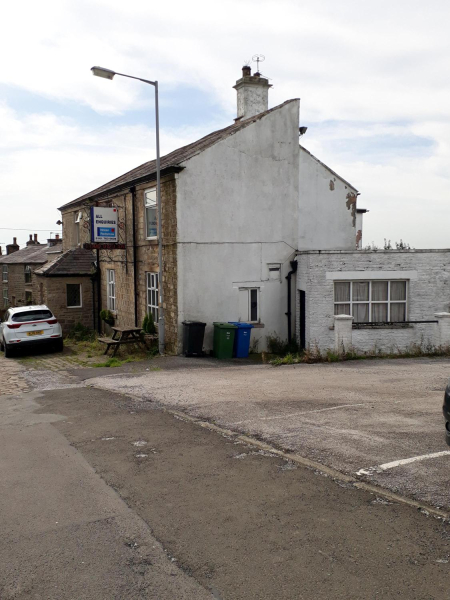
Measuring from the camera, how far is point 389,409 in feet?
29.7

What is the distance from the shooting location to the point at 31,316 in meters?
19.2

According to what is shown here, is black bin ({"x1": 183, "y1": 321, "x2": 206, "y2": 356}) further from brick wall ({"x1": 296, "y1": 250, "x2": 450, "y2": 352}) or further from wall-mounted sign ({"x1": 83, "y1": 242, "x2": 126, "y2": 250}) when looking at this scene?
wall-mounted sign ({"x1": 83, "y1": 242, "x2": 126, "y2": 250})

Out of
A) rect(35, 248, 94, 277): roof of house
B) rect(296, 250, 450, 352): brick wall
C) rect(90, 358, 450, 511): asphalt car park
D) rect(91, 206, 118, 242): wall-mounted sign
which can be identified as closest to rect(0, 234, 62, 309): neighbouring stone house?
rect(35, 248, 94, 277): roof of house

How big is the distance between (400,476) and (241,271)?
12769mm

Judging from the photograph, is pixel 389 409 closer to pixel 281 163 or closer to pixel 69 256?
pixel 281 163

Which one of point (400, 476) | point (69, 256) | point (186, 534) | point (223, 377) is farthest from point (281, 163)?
point (186, 534)

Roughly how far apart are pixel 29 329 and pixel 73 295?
19.9 feet

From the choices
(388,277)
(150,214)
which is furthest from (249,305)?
(150,214)

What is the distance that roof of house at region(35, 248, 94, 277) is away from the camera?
24.1 metres

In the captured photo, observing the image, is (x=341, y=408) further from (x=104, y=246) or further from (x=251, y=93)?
(x=251, y=93)

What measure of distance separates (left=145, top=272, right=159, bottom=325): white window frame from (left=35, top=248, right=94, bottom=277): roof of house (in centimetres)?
583

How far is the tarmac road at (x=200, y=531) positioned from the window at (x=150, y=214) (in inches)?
495

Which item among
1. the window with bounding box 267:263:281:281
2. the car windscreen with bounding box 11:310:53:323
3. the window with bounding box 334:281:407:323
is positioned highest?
the window with bounding box 267:263:281:281

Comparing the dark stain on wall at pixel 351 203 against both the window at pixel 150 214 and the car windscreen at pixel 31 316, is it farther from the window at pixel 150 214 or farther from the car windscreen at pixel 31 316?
the car windscreen at pixel 31 316
